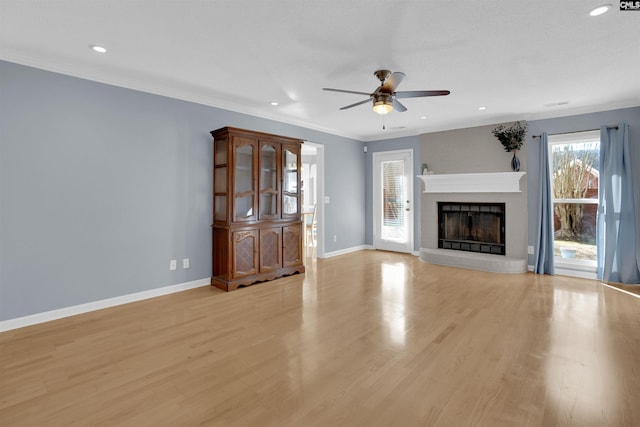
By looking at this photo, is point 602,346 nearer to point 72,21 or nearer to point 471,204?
point 471,204

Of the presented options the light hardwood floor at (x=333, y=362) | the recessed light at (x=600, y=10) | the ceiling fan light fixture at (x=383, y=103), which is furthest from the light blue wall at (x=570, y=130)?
→ the ceiling fan light fixture at (x=383, y=103)

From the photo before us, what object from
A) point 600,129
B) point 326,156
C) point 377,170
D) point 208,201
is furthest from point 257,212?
point 600,129

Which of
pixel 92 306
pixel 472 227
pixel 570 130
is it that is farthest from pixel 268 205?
pixel 570 130

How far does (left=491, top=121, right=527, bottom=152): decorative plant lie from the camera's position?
5.20 meters

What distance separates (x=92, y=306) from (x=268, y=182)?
8.33 feet

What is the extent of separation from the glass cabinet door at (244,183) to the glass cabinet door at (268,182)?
0.15 meters

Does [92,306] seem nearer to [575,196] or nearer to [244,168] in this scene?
[244,168]

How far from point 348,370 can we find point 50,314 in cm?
304

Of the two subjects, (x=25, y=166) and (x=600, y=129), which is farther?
(x=600, y=129)

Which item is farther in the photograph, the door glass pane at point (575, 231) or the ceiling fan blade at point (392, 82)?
the door glass pane at point (575, 231)

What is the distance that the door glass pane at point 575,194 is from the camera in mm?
4797

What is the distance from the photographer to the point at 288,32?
2.60 m

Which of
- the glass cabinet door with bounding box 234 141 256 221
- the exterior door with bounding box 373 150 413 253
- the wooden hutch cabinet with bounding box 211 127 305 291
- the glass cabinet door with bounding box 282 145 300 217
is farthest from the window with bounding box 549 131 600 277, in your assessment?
the glass cabinet door with bounding box 234 141 256 221

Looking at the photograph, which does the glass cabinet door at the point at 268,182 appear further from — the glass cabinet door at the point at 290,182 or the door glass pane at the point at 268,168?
the glass cabinet door at the point at 290,182
